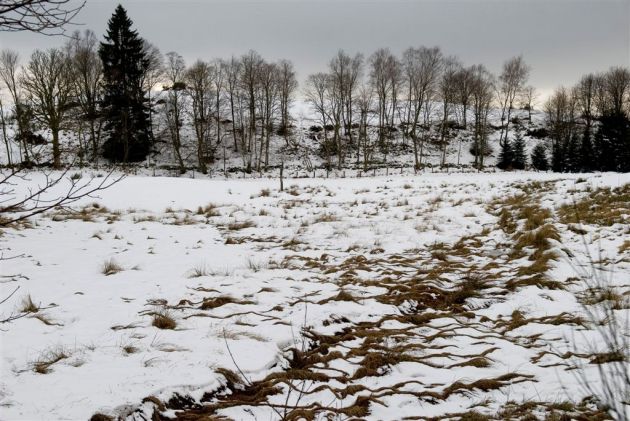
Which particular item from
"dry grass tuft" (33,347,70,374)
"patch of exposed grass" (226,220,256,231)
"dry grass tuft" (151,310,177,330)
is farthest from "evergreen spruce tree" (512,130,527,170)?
"dry grass tuft" (33,347,70,374)

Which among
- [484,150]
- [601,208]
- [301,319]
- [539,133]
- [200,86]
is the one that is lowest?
[301,319]

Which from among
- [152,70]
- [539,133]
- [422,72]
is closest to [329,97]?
[422,72]

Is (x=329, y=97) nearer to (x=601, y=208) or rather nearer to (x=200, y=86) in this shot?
(x=200, y=86)

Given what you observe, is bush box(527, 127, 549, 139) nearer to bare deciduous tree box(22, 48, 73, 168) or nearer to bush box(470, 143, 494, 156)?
bush box(470, 143, 494, 156)

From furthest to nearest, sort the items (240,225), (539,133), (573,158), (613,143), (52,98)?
(539,133)
(573,158)
(613,143)
(240,225)
(52,98)

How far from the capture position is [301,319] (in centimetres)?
412

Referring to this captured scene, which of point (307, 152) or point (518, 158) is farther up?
point (307, 152)

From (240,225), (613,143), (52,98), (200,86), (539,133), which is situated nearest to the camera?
(52,98)

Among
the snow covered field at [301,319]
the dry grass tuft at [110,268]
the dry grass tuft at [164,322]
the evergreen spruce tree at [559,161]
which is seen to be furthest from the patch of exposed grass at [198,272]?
the evergreen spruce tree at [559,161]

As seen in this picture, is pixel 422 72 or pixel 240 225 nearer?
pixel 240 225

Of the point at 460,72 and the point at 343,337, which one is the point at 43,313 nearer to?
the point at 343,337

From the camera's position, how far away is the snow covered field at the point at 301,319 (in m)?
2.63

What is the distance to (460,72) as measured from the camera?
42875 millimetres

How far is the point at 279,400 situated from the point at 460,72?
47476 mm
